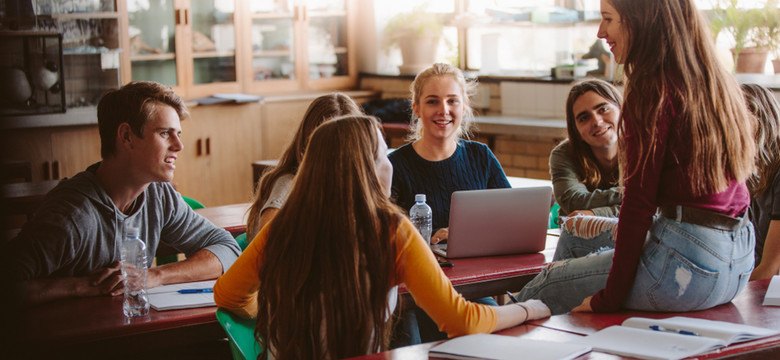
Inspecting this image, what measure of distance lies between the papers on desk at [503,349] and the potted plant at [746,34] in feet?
12.6

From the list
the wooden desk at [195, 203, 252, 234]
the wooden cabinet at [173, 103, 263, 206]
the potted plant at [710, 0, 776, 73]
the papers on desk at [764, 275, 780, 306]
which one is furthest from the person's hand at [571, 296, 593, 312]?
the wooden cabinet at [173, 103, 263, 206]

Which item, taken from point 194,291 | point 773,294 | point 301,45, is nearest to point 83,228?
point 194,291

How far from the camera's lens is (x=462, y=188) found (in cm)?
301

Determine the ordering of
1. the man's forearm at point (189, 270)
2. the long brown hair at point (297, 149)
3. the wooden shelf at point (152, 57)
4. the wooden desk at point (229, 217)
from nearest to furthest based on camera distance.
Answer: the man's forearm at point (189, 270)
the long brown hair at point (297, 149)
the wooden desk at point (229, 217)
the wooden shelf at point (152, 57)

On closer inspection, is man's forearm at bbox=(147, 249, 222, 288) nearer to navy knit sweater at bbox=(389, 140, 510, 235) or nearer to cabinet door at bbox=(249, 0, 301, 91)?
navy knit sweater at bbox=(389, 140, 510, 235)

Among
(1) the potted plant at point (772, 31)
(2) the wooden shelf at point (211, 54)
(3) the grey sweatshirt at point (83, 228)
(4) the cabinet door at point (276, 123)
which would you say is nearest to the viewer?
(3) the grey sweatshirt at point (83, 228)

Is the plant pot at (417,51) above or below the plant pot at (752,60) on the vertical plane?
above

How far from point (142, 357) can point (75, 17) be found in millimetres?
3922

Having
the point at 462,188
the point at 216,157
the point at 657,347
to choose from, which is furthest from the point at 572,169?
the point at 216,157

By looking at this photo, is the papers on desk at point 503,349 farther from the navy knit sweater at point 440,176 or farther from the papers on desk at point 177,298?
the navy knit sweater at point 440,176

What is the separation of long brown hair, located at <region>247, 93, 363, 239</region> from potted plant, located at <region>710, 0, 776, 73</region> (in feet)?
10.3

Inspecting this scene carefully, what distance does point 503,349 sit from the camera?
1.55 meters

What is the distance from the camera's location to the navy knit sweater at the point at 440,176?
297 cm

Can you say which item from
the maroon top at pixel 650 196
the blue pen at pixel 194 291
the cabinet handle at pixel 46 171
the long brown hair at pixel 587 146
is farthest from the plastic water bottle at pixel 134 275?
the cabinet handle at pixel 46 171
